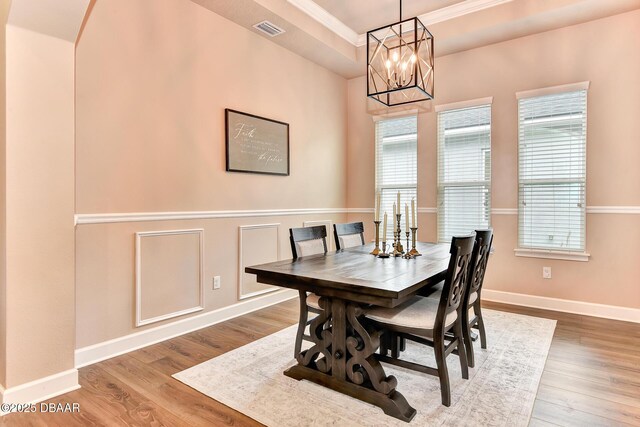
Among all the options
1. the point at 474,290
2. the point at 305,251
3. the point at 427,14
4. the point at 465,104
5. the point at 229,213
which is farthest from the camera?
the point at 465,104

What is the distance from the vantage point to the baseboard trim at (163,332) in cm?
265

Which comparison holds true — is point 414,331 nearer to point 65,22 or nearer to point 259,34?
point 65,22

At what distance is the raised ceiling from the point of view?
3.46 meters

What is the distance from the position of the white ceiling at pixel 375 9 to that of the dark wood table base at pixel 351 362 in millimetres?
3176

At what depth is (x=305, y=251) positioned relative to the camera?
2891 millimetres

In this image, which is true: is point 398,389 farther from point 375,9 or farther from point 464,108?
point 375,9

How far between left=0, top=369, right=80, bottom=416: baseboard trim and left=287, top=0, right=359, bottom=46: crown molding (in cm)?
361

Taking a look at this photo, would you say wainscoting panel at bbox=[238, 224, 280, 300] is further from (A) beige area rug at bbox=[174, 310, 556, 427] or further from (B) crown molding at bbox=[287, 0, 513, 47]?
(B) crown molding at bbox=[287, 0, 513, 47]

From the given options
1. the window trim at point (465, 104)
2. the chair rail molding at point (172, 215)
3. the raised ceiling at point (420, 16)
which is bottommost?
the chair rail molding at point (172, 215)

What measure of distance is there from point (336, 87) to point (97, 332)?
4.06 meters

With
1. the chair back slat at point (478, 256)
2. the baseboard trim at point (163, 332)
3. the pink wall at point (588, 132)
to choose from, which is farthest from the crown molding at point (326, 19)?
the baseboard trim at point (163, 332)

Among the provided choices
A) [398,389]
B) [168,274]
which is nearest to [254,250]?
[168,274]

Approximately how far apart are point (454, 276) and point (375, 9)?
3187 millimetres

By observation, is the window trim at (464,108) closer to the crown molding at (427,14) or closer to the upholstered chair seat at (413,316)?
the crown molding at (427,14)
